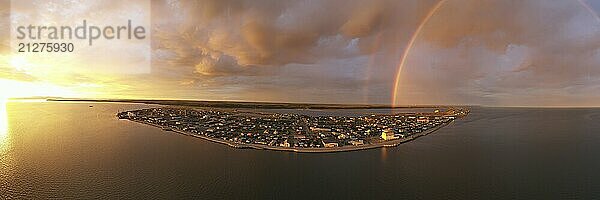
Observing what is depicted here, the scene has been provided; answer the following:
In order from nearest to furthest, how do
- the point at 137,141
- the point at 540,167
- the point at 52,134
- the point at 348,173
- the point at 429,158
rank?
the point at 348,173, the point at 540,167, the point at 429,158, the point at 137,141, the point at 52,134

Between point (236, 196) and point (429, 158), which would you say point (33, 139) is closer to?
point (236, 196)

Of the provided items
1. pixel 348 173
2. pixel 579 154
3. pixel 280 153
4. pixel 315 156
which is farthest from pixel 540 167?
pixel 280 153

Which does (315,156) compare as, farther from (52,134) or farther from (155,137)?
(52,134)

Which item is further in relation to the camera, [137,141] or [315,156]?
[137,141]

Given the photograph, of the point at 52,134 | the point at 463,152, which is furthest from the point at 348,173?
the point at 52,134

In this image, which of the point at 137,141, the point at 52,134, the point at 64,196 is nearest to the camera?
the point at 64,196

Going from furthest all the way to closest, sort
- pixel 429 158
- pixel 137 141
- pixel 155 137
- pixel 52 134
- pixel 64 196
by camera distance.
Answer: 1. pixel 52 134
2. pixel 155 137
3. pixel 137 141
4. pixel 429 158
5. pixel 64 196
